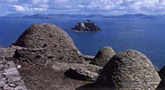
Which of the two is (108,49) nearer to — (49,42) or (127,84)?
(49,42)

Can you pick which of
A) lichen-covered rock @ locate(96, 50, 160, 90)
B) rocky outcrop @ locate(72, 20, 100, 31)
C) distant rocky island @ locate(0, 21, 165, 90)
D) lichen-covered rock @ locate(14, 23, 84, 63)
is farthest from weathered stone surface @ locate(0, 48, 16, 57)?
rocky outcrop @ locate(72, 20, 100, 31)

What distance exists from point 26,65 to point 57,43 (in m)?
3.24

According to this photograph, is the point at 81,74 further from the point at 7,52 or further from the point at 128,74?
the point at 7,52

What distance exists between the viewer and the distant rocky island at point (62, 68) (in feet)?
33.4

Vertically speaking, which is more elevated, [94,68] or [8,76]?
[8,76]

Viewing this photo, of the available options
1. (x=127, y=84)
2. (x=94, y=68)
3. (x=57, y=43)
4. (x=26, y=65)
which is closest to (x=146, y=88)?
(x=127, y=84)

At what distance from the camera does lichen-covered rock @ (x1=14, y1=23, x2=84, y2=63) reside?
1731 cm

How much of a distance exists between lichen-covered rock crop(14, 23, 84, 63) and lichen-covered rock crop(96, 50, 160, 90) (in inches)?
281

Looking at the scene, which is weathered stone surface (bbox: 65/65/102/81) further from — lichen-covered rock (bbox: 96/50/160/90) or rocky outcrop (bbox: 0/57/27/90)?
lichen-covered rock (bbox: 96/50/160/90)

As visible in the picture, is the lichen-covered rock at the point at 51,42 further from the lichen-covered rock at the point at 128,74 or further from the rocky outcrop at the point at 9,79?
the lichen-covered rock at the point at 128,74

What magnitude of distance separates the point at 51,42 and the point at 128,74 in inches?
332

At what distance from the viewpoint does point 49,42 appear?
17.5m

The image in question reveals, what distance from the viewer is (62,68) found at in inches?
623

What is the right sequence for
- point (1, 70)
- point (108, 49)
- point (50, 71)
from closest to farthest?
point (1, 70), point (50, 71), point (108, 49)
